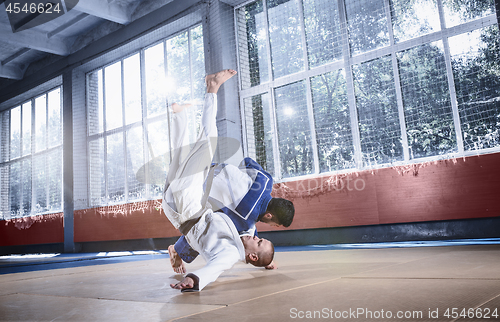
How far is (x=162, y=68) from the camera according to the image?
7.40m

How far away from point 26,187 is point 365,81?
8467 millimetres

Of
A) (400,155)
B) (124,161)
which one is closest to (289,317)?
(400,155)

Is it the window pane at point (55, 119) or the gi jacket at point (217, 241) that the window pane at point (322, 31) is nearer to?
the gi jacket at point (217, 241)

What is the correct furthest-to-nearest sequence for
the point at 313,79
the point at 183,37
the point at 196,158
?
the point at 183,37 < the point at 313,79 < the point at 196,158

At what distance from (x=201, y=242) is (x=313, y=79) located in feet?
13.8

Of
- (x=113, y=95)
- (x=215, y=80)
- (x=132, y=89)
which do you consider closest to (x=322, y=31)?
(x=215, y=80)

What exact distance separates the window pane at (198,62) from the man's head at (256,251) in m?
4.94

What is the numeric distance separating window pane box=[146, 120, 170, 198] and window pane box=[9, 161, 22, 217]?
4.47 m

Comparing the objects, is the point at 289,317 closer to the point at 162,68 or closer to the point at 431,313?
the point at 431,313

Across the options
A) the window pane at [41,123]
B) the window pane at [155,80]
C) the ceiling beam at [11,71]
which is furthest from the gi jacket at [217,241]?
the ceiling beam at [11,71]

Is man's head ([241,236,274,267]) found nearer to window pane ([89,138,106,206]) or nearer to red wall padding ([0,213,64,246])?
window pane ([89,138,106,206])

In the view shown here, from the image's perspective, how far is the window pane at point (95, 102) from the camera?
8.48 meters

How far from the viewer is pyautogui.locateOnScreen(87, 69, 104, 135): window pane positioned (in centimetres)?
848

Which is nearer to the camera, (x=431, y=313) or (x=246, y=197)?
(x=431, y=313)
